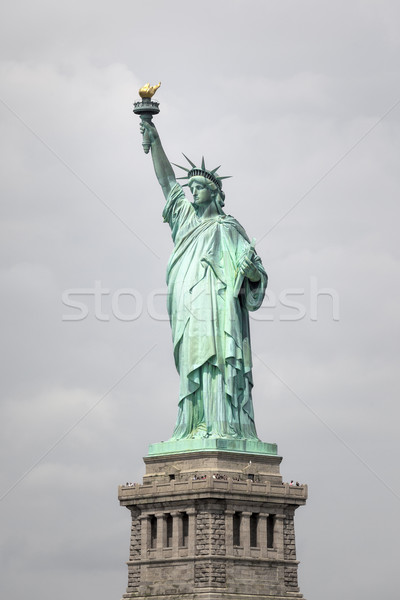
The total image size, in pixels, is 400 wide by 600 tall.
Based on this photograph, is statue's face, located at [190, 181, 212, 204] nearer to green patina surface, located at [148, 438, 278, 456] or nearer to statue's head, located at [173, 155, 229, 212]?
statue's head, located at [173, 155, 229, 212]

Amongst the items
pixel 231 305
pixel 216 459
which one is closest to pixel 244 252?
pixel 231 305

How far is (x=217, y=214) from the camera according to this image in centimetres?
7381

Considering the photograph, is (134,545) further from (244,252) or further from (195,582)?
(244,252)

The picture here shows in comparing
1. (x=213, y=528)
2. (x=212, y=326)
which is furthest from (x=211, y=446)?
(x=212, y=326)

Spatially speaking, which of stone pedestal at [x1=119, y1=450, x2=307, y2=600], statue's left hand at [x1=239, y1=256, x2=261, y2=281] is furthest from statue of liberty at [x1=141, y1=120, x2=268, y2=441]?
stone pedestal at [x1=119, y1=450, x2=307, y2=600]

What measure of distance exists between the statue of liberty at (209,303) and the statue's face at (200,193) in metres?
0.03

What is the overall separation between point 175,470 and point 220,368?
3481mm

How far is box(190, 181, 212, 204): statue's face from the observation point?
240 ft

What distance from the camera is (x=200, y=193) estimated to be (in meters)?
73.2

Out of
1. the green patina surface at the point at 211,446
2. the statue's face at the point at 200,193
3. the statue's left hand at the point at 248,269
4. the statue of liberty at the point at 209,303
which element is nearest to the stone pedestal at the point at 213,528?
the green patina surface at the point at 211,446

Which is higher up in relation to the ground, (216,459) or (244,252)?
(244,252)

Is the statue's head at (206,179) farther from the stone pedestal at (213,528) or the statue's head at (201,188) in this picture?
the stone pedestal at (213,528)

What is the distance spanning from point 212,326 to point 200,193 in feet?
14.4

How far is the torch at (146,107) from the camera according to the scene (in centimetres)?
7394
